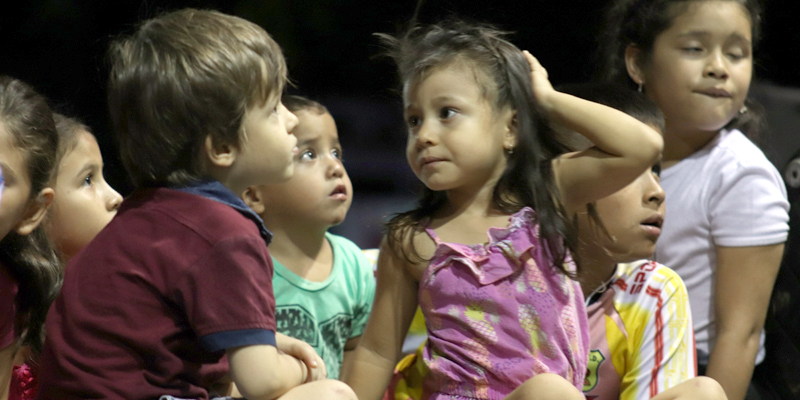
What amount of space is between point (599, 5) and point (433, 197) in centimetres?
156

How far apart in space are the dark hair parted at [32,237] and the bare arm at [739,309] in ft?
4.42

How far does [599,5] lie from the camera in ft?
8.97

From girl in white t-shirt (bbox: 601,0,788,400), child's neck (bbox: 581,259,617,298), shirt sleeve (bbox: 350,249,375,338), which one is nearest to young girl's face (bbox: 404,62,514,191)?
child's neck (bbox: 581,259,617,298)

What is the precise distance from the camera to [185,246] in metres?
1.09

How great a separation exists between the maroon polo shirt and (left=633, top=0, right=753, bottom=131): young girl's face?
3.73 feet

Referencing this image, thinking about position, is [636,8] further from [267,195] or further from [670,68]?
[267,195]

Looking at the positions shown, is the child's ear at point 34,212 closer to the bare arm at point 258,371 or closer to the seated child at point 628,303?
the bare arm at point 258,371

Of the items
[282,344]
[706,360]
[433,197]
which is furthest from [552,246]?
[706,360]

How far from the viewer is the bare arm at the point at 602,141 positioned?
1.26 m

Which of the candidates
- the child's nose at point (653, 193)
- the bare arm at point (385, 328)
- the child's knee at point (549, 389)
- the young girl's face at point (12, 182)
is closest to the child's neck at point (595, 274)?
the child's nose at point (653, 193)

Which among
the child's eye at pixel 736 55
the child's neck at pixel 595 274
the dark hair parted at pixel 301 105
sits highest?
the child's eye at pixel 736 55

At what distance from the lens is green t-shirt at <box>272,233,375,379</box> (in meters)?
1.73

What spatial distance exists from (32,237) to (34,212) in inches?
3.2

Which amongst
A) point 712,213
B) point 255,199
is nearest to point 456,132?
point 255,199
